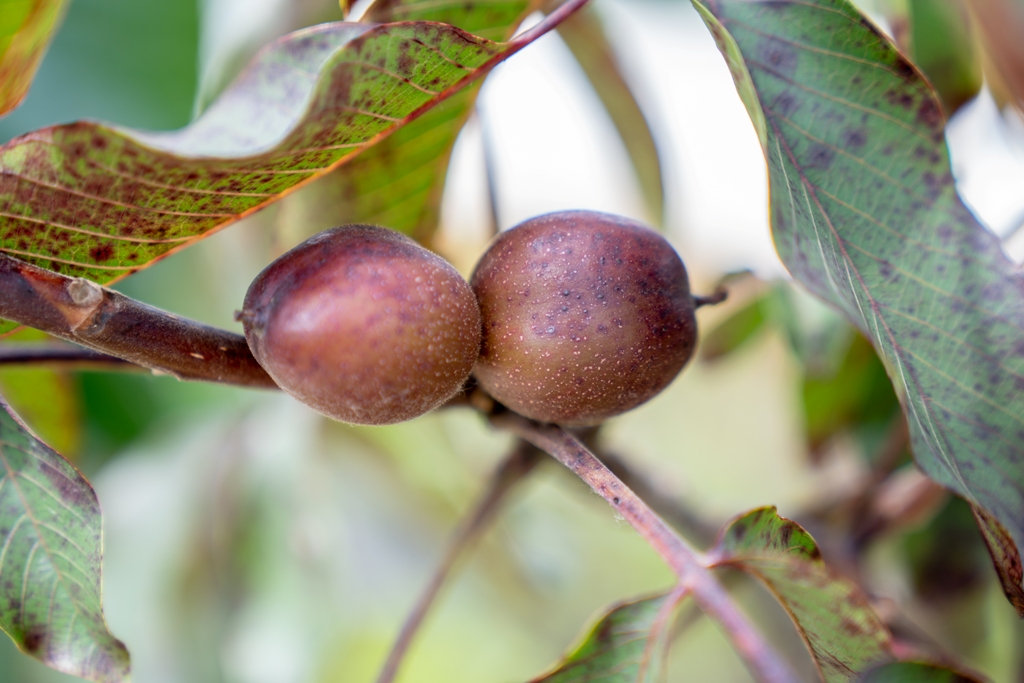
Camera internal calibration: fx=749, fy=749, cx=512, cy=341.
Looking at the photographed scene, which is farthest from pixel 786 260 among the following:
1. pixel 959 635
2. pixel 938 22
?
pixel 959 635

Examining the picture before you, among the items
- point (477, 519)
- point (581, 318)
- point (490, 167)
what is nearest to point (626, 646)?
point (581, 318)

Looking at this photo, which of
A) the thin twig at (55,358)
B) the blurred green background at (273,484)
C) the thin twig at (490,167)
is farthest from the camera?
the blurred green background at (273,484)

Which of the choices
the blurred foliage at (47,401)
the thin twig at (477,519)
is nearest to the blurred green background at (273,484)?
the blurred foliage at (47,401)

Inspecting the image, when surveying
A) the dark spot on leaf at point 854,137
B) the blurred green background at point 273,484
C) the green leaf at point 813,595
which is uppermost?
the dark spot on leaf at point 854,137

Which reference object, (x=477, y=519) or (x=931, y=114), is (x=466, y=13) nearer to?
(x=931, y=114)

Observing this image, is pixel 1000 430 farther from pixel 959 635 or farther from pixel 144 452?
pixel 144 452

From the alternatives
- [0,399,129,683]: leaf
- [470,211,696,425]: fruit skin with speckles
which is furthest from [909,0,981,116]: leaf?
[0,399,129,683]: leaf

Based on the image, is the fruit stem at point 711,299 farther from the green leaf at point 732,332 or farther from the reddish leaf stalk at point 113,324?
the green leaf at point 732,332
